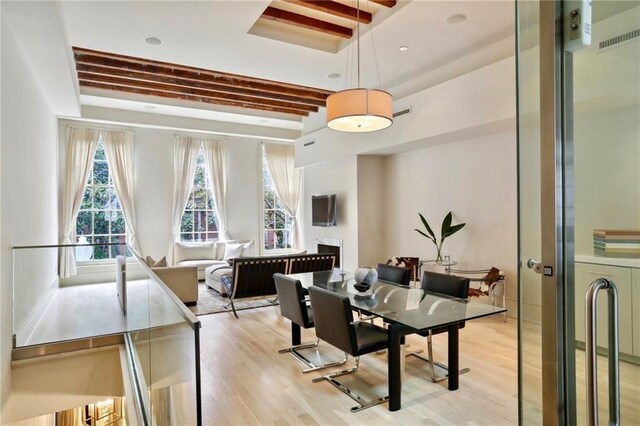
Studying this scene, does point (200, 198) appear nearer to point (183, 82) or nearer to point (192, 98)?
point (192, 98)

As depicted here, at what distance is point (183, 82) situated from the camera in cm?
609

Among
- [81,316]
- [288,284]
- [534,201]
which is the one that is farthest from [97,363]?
[534,201]

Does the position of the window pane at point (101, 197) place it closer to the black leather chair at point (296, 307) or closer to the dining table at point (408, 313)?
the black leather chair at point (296, 307)

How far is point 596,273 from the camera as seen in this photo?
1.01 m

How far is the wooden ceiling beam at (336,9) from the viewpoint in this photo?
150 inches

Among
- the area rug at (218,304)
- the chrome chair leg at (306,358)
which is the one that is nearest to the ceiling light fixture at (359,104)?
the chrome chair leg at (306,358)

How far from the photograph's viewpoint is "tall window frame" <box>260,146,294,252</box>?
941cm

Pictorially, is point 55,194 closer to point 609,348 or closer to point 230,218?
point 230,218

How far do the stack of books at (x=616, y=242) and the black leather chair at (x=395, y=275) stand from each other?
3.05 metres

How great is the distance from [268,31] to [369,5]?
3.88 ft

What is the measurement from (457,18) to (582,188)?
3.49 m

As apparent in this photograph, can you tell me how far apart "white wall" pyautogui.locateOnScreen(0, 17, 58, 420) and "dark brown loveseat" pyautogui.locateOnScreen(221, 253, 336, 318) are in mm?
2204

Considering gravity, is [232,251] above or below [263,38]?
below

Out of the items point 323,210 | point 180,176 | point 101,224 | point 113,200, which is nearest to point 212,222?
point 180,176
